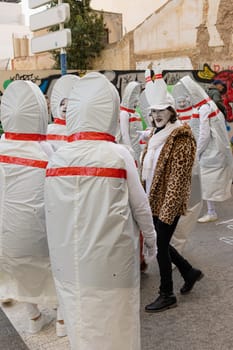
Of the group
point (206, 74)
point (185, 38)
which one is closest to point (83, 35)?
point (185, 38)

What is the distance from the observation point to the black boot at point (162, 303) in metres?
3.42

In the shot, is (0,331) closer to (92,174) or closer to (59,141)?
(92,174)

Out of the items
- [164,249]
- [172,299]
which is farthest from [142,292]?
[164,249]

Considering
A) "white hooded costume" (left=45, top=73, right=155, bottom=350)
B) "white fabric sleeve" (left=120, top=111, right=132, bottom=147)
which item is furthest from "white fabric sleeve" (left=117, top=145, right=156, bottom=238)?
"white fabric sleeve" (left=120, top=111, right=132, bottom=147)

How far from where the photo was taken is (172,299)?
11.4ft

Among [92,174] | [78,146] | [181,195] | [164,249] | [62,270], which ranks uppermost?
[78,146]

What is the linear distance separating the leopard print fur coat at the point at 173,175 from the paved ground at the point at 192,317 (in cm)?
81

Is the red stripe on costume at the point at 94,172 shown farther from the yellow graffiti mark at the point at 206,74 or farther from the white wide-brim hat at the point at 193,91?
the yellow graffiti mark at the point at 206,74

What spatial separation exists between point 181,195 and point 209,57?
8.61 metres

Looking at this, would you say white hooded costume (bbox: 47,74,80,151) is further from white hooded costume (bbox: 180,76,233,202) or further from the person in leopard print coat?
the person in leopard print coat

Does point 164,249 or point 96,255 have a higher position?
point 96,255

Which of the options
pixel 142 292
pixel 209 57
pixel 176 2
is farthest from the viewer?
pixel 176 2

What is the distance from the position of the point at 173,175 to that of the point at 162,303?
1.10 metres

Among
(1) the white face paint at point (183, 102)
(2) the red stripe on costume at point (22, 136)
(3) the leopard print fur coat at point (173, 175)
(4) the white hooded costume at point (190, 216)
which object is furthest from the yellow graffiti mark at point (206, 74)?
(2) the red stripe on costume at point (22, 136)
